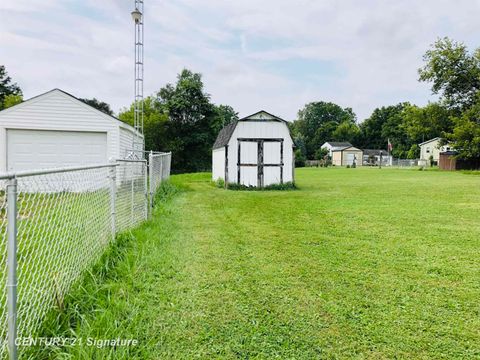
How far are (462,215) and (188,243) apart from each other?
616 centimetres

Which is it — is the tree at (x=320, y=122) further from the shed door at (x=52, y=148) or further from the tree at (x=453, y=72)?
the shed door at (x=52, y=148)

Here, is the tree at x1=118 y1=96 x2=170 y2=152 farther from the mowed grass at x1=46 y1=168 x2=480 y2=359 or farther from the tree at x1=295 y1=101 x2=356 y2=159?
the tree at x1=295 y1=101 x2=356 y2=159

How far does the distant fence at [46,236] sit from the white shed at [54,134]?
7460 millimetres

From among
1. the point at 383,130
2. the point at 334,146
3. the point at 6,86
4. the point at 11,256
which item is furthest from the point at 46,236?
the point at 383,130

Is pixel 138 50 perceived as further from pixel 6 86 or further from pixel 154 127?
A: pixel 6 86

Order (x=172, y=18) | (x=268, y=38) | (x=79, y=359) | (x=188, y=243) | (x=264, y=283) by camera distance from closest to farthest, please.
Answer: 1. (x=79, y=359)
2. (x=264, y=283)
3. (x=188, y=243)
4. (x=172, y=18)
5. (x=268, y=38)

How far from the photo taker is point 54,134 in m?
11.3

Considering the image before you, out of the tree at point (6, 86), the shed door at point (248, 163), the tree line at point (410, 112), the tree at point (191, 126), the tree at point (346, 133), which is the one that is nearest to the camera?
the shed door at point (248, 163)

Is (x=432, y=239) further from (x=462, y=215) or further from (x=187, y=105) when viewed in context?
(x=187, y=105)

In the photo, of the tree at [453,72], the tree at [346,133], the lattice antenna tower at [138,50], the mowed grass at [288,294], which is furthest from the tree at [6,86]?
the tree at [346,133]

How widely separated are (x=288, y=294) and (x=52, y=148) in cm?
1081

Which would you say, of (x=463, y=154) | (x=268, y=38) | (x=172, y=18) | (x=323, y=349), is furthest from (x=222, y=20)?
(x=463, y=154)

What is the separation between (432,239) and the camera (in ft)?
17.4

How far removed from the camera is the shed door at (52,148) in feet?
36.3
